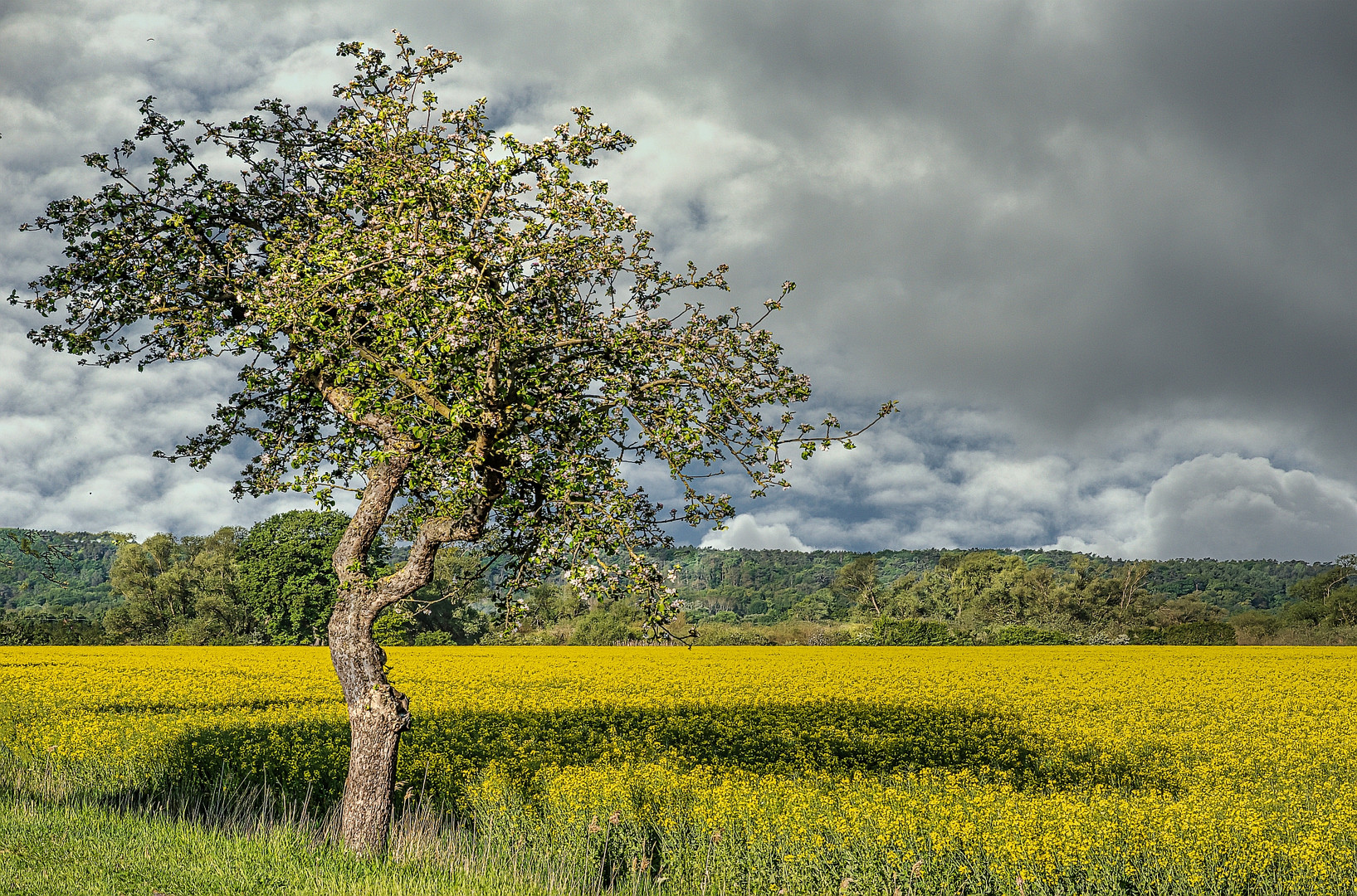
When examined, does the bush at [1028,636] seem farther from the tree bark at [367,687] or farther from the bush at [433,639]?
the tree bark at [367,687]

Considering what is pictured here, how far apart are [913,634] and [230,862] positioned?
67.1 metres

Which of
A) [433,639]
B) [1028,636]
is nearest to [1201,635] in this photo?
[1028,636]

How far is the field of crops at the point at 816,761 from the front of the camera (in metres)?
9.25

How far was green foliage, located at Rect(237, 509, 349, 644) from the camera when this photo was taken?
2753 inches

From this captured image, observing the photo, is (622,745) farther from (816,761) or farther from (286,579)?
(286,579)

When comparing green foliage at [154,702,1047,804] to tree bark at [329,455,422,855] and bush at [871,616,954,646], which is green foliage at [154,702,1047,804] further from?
bush at [871,616,954,646]

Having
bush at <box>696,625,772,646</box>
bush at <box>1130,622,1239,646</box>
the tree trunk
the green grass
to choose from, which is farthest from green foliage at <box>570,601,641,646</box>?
the tree trunk

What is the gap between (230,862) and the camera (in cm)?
911

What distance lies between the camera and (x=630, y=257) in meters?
9.07

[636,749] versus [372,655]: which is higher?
[372,655]

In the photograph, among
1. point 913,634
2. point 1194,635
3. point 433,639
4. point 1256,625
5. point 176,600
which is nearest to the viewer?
point 1194,635

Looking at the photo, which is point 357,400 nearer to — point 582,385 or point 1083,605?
point 582,385

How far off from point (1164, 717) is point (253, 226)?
971 inches

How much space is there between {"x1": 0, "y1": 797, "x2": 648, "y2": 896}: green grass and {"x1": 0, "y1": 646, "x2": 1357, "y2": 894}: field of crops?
0.96 metres
